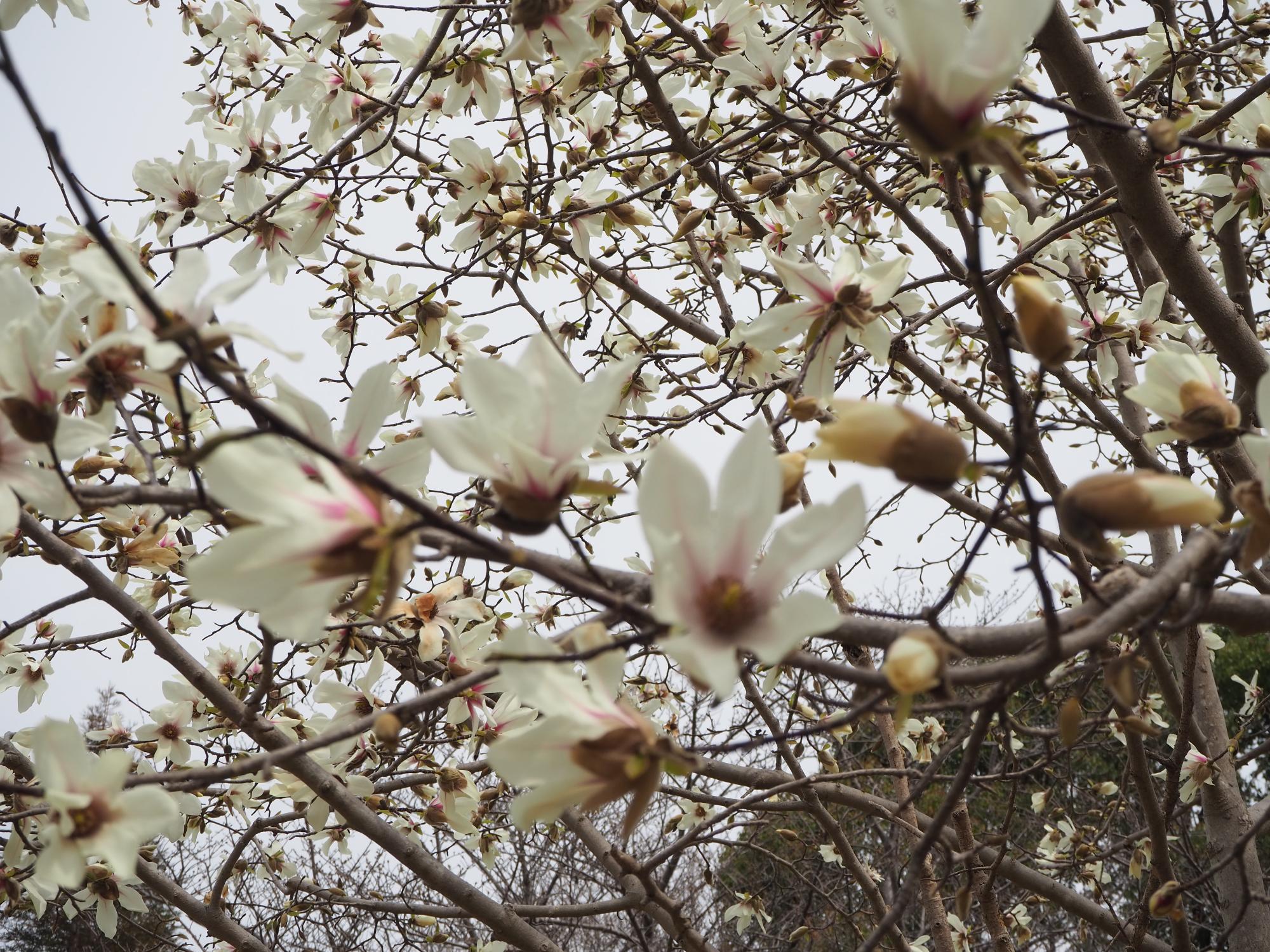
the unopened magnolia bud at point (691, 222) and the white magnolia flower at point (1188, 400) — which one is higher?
the unopened magnolia bud at point (691, 222)

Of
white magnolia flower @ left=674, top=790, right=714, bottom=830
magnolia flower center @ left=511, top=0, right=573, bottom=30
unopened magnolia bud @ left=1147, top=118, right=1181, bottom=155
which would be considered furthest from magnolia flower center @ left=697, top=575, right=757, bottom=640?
white magnolia flower @ left=674, top=790, right=714, bottom=830

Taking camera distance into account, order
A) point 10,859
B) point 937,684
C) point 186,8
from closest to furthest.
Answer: point 937,684 < point 10,859 < point 186,8

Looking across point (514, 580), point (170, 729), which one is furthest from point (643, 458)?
point (170, 729)

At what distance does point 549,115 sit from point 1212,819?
7.67 ft

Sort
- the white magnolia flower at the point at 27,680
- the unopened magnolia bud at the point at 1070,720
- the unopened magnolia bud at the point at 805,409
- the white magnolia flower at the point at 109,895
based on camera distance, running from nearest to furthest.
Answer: the unopened magnolia bud at the point at 1070,720, the unopened magnolia bud at the point at 805,409, the white magnolia flower at the point at 109,895, the white magnolia flower at the point at 27,680

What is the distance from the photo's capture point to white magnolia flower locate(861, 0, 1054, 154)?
574mm

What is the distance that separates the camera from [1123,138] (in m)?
1.43

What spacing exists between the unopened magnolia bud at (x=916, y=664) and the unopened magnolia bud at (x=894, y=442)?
111 mm

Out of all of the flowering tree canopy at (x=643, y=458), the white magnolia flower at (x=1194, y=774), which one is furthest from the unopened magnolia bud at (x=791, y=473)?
the white magnolia flower at (x=1194, y=774)

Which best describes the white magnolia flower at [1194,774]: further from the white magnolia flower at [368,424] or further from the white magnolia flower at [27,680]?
the white magnolia flower at [27,680]

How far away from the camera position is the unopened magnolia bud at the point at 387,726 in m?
0.64

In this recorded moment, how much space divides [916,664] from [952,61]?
0.38 meters

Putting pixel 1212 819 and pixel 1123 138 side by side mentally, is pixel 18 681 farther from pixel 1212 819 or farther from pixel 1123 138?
pixel 1212 819

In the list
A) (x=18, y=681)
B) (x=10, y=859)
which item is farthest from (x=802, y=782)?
(x=18, y=681)
